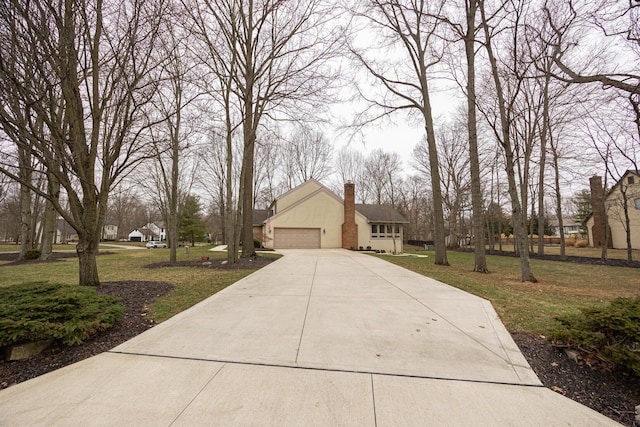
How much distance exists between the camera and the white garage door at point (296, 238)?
24438 millimetres

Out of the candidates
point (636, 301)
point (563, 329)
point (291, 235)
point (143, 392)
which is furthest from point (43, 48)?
point (291, 235)

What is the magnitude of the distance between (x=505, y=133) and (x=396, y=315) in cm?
746

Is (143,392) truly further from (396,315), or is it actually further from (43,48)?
(43,48)

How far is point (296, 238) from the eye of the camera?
24.7 metres

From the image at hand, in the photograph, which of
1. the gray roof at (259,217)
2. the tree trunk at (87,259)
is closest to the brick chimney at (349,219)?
the gray roof at (259,217)

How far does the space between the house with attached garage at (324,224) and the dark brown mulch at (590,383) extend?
68.5 ft

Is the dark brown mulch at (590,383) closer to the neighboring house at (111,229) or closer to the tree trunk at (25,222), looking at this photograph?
the tree trunk at (25,222)

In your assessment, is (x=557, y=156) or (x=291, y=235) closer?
(x=557, y=156)

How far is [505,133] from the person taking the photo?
8.69m

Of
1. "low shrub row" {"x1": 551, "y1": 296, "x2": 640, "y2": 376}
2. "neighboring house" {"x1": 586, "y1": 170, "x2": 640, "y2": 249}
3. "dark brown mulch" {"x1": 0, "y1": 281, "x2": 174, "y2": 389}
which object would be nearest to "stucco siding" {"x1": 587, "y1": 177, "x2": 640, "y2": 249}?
"neighboring house" {"x1": 586, "y1": 170, "x2": 640, "y2": 249}

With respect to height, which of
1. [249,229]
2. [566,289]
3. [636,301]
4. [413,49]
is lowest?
[566,289]

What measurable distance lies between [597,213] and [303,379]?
114 ft

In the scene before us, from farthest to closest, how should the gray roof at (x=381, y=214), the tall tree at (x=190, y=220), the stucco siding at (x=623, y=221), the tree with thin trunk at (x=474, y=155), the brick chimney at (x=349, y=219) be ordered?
the tall tree at (x=190, y=220) < the gray roof at (x=381, y=214) < the brick chimney at (x=349, y=219) < the stucco siding at (x=623, y=221) < the tree with thin trunk at (x=474, y=155)

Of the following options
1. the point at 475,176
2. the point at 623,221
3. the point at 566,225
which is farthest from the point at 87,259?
the point at 566,225
